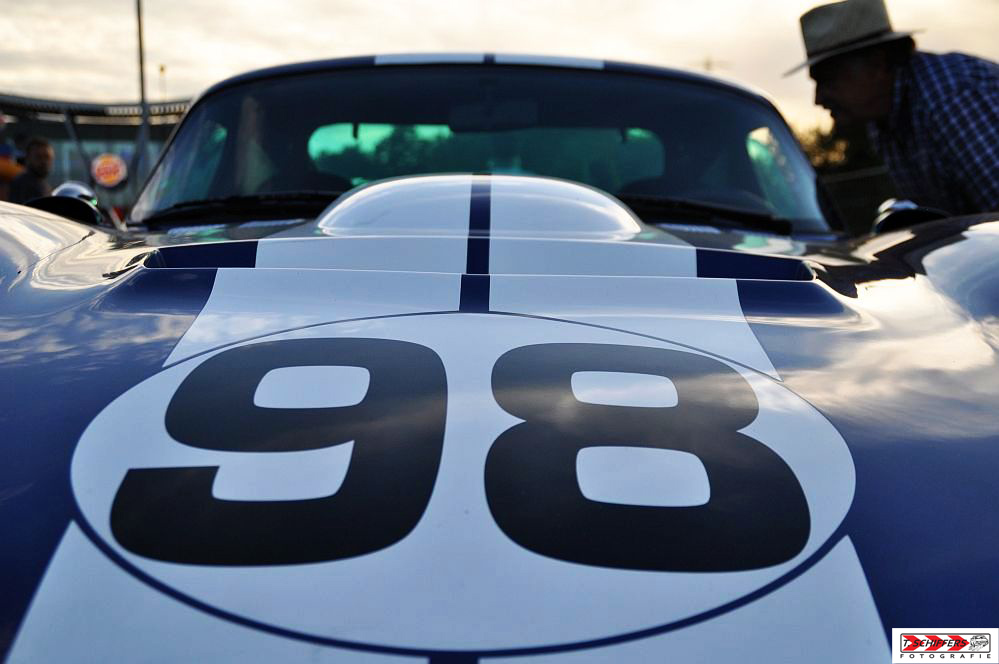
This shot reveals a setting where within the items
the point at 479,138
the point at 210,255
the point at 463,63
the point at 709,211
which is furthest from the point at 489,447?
the point at 463,63

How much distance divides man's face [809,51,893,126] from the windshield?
96 centimetres

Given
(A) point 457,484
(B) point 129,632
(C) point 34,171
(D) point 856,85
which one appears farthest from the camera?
(C) point 34,171

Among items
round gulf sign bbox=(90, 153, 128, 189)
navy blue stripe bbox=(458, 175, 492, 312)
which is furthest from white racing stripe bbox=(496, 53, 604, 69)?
round gulf sign bbox=(90, 153, 128, 189)

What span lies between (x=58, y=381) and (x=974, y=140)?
2799mm

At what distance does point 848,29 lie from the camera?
10.3 feet

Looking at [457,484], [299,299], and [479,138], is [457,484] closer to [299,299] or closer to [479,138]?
[299,299]

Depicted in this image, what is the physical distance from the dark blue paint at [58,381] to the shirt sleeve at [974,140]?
2530 mm

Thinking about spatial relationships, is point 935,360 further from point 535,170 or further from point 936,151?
point 936,151

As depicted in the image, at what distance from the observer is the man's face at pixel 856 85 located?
3.17m

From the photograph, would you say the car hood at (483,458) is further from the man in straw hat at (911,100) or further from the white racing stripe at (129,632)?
the man in straw hat at (911,100)

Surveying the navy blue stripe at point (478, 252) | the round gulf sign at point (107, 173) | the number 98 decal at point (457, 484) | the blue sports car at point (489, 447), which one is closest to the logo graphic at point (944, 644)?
the blue sports car at point (489, 447)

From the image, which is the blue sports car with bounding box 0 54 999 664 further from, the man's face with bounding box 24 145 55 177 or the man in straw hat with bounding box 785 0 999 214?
the man's face with bounding box 24 145 55 177

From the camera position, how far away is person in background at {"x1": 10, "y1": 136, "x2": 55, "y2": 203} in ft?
25.8

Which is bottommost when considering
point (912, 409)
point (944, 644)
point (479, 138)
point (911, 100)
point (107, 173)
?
point (107, 173)
